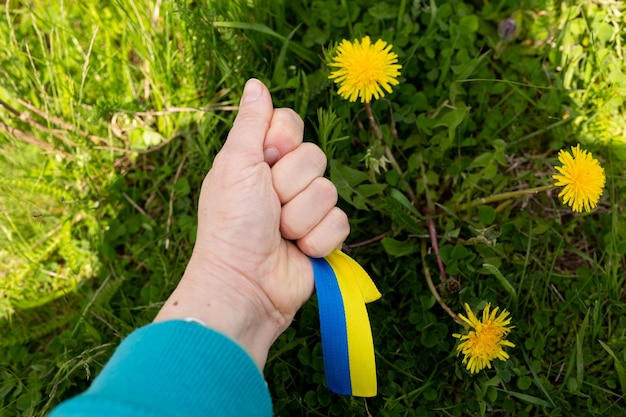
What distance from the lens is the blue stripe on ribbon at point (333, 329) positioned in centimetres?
137

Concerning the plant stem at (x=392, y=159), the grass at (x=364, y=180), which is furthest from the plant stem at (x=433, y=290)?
the plant stem at (x=392, y=159)

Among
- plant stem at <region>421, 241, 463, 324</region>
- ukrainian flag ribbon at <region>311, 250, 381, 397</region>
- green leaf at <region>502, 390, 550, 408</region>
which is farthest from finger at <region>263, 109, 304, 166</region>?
green leaf at <region>502, 390, 550, 408</region>

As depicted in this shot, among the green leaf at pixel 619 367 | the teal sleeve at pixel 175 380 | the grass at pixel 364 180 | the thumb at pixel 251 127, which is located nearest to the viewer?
the teal sleeve at pixel 175 380

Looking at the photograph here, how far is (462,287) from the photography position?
1.71m

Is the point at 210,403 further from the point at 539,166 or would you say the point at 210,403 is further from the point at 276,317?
the point at 539,166

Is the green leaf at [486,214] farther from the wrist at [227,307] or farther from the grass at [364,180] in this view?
the wrist at [227,307]

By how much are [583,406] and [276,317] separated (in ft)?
3.14

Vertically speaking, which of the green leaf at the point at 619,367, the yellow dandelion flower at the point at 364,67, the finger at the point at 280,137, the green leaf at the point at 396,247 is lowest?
the green leaf at the point at 619,367

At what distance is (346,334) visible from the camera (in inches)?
53.8

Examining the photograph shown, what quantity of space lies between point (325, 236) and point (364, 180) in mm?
436

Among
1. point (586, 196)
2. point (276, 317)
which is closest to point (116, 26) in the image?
point (276, 317)

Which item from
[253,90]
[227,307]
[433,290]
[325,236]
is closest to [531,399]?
[433,290]

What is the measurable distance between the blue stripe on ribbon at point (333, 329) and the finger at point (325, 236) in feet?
0.21

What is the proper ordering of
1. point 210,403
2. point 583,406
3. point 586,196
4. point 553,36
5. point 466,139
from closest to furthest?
point 210,403 → point 586,196 → point 583,406 → point 466,139 → point 553,36
